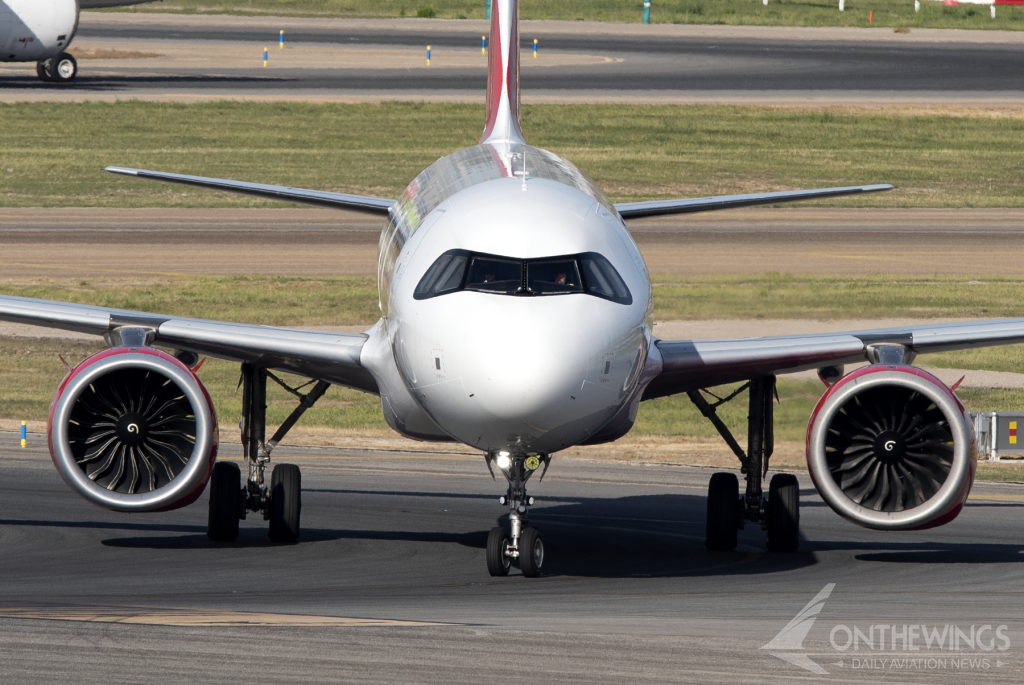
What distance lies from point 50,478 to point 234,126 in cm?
4637

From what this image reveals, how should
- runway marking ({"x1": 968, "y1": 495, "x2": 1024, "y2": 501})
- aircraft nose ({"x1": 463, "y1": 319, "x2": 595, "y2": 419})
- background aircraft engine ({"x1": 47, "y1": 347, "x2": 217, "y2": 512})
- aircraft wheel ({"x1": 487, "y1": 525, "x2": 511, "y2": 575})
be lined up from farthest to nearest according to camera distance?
runway marking ({"x1": 968, "y1": 495, "x2": 1024, "y2": 501}) < background aircraft engine ({"x1": 47, "y1": 347, "x2": 217, "y2": 512}) < aircraft wheel ({"x1": 487, "y1": 525, "x2": 511, "y2": 575}) < aircraft nose ({"x1": 463, "y1": 319, "x2": 595, "y2": 419})

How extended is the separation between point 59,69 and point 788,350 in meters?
67.4

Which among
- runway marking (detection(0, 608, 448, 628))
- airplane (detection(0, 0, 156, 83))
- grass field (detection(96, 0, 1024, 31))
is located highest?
grass field (detection(96, 0, 1024, 31))

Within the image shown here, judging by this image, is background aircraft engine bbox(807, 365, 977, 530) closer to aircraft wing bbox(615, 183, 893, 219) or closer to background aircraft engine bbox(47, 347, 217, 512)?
aircraft wing bbox(615, 183, 893, 219)

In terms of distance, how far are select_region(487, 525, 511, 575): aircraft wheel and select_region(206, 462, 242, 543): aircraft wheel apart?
4554 millimetres

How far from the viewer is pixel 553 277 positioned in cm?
1518

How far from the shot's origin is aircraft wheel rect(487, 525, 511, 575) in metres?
16.3

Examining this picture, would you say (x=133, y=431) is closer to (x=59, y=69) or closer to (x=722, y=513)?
(x=722, y=513)

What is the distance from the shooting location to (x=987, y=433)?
90.2 feet

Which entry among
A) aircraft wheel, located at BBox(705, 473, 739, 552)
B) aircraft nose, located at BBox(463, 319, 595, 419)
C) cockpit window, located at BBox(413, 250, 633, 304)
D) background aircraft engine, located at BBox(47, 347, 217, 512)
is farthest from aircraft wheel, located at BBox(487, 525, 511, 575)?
aircraft wheel, located at BBox(705, 473, 739, 552)

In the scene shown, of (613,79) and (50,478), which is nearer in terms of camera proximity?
(50,478)

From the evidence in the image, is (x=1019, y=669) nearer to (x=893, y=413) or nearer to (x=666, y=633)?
(x=666, y=633)

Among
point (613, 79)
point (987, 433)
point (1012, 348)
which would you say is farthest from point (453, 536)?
point (613, 79)

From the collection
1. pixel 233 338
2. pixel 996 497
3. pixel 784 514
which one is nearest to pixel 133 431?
pixel 233 338
